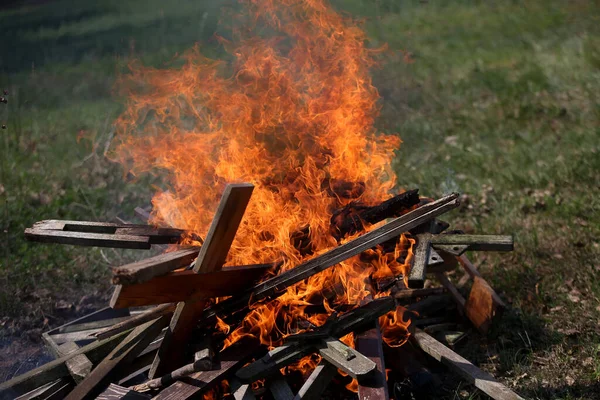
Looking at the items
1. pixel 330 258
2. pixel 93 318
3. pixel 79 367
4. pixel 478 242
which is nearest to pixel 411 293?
pixel 478 242

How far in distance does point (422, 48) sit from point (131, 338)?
10829 mm

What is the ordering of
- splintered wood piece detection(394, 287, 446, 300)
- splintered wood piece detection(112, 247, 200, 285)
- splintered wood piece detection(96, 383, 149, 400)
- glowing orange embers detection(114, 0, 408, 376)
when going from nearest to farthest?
splintered wood piece detection(112, 247, 200, 285) < splintered wood piece detection(96, 383, 149, 400) < glowing orange embers detection(114, 0, 408, 376) < splintered wood piece detection(394, 287, 446, 300)

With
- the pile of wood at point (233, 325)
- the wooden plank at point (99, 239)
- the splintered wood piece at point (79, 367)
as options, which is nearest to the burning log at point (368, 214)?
the pile of wood at point (233, 325)

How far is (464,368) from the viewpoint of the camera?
13.2 feet

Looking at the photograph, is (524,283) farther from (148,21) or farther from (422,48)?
(148,21)

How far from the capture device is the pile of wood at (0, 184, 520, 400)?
140 inches

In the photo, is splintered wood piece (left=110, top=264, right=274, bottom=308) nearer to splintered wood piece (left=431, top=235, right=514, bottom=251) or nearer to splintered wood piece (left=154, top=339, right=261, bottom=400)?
splintered wood piece (left=154, top=339, right=261, bottom=400)

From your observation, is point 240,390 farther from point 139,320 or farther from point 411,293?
point 411,293

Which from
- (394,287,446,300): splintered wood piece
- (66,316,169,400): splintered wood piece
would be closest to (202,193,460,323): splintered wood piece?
(66,316,169,400): splintered wood piece

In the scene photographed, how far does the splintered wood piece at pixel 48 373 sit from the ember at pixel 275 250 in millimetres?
14

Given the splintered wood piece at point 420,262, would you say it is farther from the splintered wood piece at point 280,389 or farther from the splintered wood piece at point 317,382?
the splintered wood piece at point 280,389

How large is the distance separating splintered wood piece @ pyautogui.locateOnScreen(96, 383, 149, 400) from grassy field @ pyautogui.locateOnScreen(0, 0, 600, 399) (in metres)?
2.14

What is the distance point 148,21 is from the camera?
16.2 meters

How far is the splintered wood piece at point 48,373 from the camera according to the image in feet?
12.7
